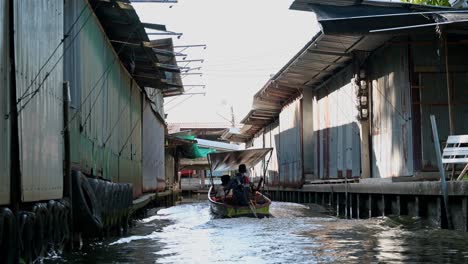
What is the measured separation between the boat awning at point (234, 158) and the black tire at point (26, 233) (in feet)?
59.2

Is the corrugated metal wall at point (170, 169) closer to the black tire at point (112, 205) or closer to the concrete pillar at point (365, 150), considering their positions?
the concrete pillar at point (365, 150)

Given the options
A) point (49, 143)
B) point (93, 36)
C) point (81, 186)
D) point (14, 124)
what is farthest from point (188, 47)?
point (14, 124)

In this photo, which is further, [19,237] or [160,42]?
[160,42]

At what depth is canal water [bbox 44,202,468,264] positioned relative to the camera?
33.3 ft

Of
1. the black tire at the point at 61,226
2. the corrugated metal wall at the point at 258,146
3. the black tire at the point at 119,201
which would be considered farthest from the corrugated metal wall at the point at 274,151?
the black tire at the point at 61,226

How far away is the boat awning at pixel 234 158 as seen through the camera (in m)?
26.0

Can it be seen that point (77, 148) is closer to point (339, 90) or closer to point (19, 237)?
point (19, 237)

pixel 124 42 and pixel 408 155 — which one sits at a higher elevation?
pixel 124 42

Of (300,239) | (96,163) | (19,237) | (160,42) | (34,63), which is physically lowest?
(300,239)

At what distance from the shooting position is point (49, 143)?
9.57 m

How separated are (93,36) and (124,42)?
2.82m

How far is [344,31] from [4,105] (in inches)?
444

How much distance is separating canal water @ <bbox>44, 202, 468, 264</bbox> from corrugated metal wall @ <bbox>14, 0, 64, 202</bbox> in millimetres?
1270

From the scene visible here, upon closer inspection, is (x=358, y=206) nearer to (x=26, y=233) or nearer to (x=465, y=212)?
(x=465, y=212)
